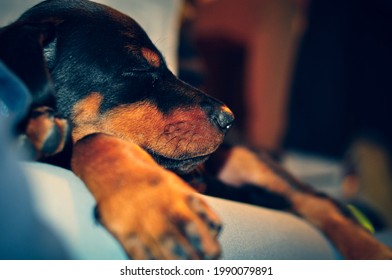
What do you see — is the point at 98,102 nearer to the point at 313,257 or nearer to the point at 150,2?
the point at 150,2

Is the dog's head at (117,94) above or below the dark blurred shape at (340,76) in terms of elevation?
above

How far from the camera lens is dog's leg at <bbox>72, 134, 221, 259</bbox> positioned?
557 mm

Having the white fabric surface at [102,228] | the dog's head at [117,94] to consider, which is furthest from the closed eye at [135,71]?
the white fabric surface at [102,228]

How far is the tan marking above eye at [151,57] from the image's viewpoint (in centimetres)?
91

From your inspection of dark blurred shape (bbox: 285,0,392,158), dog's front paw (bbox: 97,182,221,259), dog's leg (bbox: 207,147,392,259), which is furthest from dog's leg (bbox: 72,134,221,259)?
dark blurred shape (bbox: 285,0,392,158)

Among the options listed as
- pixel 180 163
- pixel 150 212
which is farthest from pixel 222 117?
pixel 150 212

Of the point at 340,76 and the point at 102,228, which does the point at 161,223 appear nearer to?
the point at 102,228

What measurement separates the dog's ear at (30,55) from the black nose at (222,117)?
0.36 metres

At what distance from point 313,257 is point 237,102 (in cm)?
115

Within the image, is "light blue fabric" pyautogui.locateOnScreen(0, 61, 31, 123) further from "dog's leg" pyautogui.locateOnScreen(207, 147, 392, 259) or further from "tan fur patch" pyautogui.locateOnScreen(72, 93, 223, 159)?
"dog's leg" pyautogui.locateOnScreen(207, 147, 392, 259)

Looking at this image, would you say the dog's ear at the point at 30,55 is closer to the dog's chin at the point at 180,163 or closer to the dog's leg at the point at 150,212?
the dog's leg at the point at 150,212

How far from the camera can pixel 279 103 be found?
8.04 feet

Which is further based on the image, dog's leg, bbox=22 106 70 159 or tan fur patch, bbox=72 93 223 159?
tan fur patch, bbox=72 93 223 159
